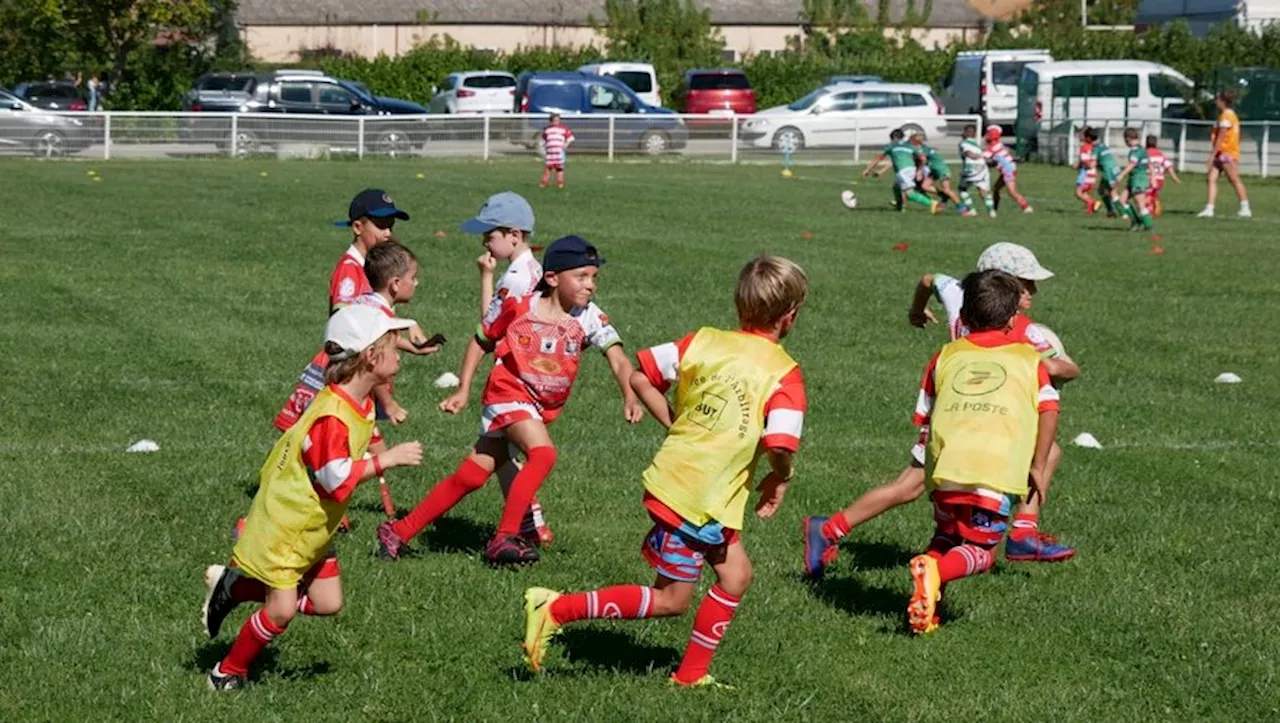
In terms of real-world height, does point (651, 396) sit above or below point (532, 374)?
above

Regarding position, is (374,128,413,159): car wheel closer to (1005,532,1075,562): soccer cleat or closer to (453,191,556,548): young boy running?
(453,191,556,548): young boy running

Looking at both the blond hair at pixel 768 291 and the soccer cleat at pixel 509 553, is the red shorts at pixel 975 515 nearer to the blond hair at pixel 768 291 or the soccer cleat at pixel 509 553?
the blond hair at pixel 768 291

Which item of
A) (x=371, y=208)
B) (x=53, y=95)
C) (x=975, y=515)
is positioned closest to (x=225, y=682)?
(x=975, y=515)

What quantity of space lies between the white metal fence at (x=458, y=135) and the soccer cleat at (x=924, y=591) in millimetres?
33155

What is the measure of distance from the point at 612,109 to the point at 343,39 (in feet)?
122

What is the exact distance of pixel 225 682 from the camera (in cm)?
606

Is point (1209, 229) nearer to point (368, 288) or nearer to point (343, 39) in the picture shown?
point (368, 288)

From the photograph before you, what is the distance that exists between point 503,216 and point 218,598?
9.26 ft

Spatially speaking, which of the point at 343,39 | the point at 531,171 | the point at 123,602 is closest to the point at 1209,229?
the point at 531,171

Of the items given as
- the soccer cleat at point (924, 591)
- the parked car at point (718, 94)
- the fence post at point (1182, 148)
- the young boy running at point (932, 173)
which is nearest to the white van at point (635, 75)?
the parked car at point (718, 94)

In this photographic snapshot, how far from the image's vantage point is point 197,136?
126 feet

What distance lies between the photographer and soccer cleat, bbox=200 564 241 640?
612 cm

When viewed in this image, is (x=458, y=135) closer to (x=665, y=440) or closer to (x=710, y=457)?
(x=665, y=440)

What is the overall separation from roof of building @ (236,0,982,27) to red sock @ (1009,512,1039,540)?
68884 millimetres
